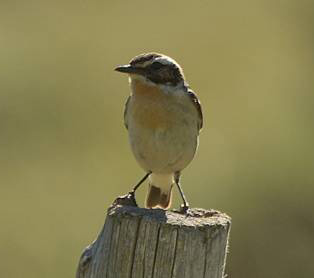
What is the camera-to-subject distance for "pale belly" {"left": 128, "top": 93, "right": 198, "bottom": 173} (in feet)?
26.1

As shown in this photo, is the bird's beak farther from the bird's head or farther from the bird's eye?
the bird's eye

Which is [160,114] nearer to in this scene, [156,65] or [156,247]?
[156,65]

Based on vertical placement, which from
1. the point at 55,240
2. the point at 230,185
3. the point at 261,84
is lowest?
the point at 55,240

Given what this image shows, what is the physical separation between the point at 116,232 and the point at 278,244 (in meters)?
6.86

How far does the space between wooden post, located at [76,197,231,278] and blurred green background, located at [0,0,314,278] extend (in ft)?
20.7

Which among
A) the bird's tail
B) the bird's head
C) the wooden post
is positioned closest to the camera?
the wooden post

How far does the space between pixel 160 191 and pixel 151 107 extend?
977mm

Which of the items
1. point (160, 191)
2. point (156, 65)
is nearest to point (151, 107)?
point (156, 65)

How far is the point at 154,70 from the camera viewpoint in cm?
802

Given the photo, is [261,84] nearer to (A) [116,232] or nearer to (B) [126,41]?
(B) [126,41]

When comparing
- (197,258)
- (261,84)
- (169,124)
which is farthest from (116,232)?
(261,84)

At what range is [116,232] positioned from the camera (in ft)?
18.6

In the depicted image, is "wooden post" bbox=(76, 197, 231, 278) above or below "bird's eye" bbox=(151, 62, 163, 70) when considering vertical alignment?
below

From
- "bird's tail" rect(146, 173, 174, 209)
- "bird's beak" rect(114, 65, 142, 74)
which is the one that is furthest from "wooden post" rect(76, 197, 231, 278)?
"bird's tail" rect(146, 173, 174, 209)
